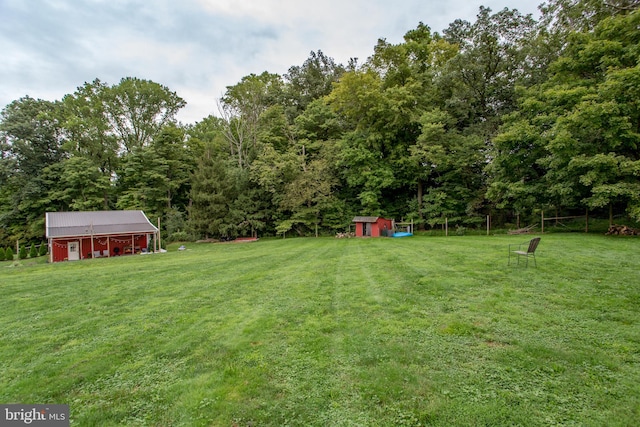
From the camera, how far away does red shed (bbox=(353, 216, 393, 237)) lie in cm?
2103

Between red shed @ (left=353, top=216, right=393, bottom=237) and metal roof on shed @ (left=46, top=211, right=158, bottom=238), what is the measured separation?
14.5 meters

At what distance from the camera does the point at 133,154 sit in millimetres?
26406

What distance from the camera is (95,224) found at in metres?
19.0

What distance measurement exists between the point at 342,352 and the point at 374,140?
838 inches

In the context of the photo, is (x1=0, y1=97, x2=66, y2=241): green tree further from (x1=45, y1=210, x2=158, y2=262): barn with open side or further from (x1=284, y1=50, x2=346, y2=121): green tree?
(x1=284, y1=50, x2=346, y2=121): green tree

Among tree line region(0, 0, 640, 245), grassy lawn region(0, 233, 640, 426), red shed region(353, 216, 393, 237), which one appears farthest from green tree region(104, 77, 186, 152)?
grassy lawn region(0, 233, 640, 426)

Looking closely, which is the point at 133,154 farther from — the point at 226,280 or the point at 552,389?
Answer: the point at 552,389

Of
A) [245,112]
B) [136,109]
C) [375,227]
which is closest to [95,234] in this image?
[245,112]

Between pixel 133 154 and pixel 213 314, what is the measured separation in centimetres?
2740

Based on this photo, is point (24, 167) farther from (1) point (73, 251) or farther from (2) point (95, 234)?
(2) point (95, 234)

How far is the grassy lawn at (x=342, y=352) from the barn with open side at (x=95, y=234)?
46.8 feet

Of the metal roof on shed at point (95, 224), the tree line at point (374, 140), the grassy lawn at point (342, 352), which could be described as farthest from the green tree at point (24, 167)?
the grassy lawn at point (342, 352)

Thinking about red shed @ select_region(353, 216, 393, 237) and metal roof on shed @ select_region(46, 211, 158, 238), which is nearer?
metal roof on shed @ select_region(46, 211, 158, 238)

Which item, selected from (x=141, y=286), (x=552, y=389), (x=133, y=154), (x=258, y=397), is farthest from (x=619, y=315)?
(x=133, y=154)
